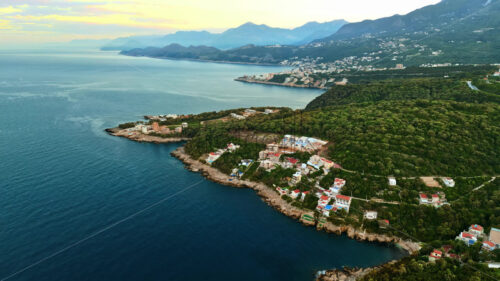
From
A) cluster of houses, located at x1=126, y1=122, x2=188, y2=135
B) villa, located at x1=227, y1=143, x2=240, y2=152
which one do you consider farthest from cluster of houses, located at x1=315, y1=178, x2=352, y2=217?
cluster of houses, located at x1=126, y1=122, x2=188, y2=135

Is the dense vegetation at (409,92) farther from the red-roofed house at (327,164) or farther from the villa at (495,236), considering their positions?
the villa at (495,236)

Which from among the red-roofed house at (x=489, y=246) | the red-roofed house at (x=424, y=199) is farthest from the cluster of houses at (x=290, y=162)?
the red-roofed house at (x=489, y=246)

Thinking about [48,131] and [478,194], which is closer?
[478,194]

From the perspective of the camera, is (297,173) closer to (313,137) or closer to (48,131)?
(313,137)

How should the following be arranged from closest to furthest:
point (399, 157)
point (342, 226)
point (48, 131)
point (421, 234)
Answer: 1. point (421, 234)
2. point (342, 226)
3. point (399, 157)
4. point (48, 131)

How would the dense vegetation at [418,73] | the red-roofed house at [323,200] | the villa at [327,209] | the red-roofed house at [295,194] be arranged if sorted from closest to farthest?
the villa at [327,209]
the red-roofed house at [323,200]
the red-roofed house at [295,194]
the dense vegetation at [418,73]

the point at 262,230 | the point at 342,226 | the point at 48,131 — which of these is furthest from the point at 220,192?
the point at 48,131
